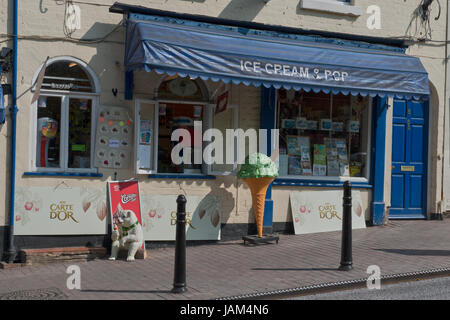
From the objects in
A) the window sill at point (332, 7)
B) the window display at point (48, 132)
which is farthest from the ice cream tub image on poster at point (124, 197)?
the window sill at point (332, 7)

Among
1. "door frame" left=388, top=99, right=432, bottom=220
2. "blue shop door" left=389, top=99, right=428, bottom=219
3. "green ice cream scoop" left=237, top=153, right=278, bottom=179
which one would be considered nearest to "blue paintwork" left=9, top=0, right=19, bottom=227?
"green ice cream scoop" left=237, top=153, right=278, bottom=179

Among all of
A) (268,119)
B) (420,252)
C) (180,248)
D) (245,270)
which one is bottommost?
(245,270)

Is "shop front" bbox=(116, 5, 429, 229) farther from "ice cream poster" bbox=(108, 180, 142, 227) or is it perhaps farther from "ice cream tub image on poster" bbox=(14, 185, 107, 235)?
"ice cream tub image on poster" bbox=(14, 185, 107, 235)

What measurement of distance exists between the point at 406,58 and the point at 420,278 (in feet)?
15.0

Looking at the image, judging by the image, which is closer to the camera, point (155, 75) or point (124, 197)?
point (124, 197)

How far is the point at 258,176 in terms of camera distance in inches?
361

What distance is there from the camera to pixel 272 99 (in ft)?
33.3

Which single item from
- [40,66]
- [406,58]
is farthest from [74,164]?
[406,58]

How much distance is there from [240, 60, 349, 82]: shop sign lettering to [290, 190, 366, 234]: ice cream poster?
2.22 m

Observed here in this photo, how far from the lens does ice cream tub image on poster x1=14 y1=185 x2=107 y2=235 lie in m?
8.52

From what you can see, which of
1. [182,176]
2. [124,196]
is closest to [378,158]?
[182,176]

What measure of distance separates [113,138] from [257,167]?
2.32 m

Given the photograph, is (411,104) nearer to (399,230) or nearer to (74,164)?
(399,230)

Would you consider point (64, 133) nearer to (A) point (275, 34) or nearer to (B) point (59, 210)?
(B) point (59, 210)
